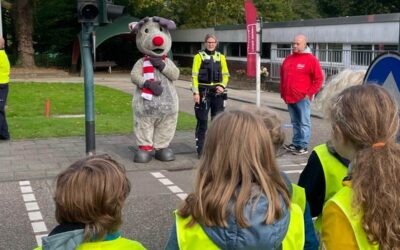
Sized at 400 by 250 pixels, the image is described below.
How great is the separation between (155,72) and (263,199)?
659 centimetres

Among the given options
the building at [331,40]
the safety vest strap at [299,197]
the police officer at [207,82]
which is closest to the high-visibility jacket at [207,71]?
the police officer at [207,82]

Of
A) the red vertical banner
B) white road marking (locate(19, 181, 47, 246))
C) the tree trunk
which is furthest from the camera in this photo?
the tree trunk

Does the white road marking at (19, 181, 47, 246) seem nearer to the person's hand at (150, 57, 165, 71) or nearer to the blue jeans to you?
the person's hand at (150, 57, 165, 71)

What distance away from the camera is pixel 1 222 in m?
5.77

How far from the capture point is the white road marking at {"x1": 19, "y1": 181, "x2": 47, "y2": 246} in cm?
546

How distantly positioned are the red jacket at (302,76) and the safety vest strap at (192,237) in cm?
742

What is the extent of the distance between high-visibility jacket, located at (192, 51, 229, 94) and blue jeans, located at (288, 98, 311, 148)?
1.43 meters

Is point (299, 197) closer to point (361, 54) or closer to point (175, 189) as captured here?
point (175, 189)

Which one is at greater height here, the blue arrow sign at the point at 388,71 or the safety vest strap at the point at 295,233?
the blue arrow sign at the point at 388,71

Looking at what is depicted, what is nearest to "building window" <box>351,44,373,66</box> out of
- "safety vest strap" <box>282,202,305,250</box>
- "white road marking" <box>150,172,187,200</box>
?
"white road marking" <box>150,172,187,200</box>

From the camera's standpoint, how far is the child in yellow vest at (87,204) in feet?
7.57

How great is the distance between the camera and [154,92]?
8523mm

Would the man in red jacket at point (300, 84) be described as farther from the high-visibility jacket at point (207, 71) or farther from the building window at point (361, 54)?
the building window at point (361, 54)

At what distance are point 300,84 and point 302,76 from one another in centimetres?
14
